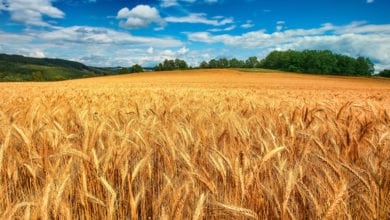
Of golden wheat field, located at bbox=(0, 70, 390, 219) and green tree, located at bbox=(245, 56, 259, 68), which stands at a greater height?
green tree, located at bbox=(245, 56, 259, 68)

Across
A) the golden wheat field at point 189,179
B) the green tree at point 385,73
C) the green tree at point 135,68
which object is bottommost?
the green tree at point 385,73

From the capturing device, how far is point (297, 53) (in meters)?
92.0

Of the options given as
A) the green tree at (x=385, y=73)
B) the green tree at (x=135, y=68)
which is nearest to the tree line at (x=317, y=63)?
the green tree at (x=385, y=73)

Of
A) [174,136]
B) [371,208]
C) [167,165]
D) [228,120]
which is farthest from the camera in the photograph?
[228,120]

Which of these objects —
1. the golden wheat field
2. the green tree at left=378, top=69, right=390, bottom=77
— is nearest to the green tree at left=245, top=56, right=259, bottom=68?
the green tree at left=378, top=69, right=390, bottom=77

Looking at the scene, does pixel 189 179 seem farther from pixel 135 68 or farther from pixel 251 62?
pixel 251 62

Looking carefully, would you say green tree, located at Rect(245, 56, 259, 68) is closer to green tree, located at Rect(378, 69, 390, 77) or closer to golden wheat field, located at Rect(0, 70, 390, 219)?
green tree, located at Rect(378, 69, 390, 77)

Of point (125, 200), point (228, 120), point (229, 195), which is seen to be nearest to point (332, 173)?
point (229, 195)

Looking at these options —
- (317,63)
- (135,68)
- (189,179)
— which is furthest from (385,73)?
(189,179)

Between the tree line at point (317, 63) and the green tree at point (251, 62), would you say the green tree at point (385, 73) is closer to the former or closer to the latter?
the tree line at point (317, 63)

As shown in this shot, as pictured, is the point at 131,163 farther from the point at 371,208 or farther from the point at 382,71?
the point at 382,71

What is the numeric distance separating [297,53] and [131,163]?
→ 98.0m

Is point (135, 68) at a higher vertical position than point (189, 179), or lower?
higher

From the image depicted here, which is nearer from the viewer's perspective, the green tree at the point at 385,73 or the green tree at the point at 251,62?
the green tree at the point at 385,73
